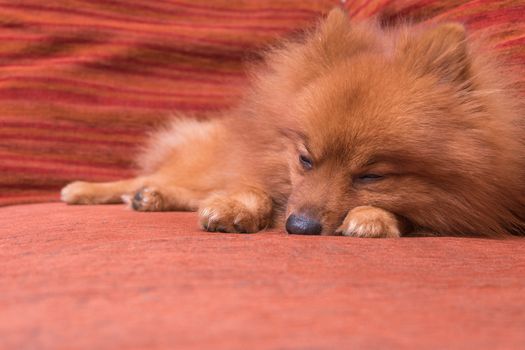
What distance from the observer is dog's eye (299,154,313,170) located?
211 centimetres

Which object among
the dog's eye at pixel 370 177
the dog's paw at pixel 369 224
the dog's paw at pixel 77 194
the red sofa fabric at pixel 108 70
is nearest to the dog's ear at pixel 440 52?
the dog's eye at pixel 370 177

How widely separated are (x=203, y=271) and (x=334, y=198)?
2.84 feet

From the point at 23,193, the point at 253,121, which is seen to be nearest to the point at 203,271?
the point at 253,121

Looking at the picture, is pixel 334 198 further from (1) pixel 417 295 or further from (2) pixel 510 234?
(1) pixel 417 295

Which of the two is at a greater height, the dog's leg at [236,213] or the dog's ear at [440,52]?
the dog's ear at [440,52]

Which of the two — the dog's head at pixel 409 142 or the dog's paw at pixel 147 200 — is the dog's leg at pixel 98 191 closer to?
the dog's paw at pixel 147 200

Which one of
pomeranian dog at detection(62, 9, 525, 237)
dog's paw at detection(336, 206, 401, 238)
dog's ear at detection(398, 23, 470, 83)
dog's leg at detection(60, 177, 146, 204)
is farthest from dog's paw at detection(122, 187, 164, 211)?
dog's ear at detection(398, 23, 470, 83)

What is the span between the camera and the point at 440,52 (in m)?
2.06

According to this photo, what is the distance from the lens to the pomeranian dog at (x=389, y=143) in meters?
1.94

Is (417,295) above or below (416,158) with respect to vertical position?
below

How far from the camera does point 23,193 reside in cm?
313

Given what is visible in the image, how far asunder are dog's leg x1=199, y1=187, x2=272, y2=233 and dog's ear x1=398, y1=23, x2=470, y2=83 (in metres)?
0.71

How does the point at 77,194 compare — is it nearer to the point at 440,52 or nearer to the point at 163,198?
the point at 163,198

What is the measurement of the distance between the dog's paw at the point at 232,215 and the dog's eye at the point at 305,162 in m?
0.21
